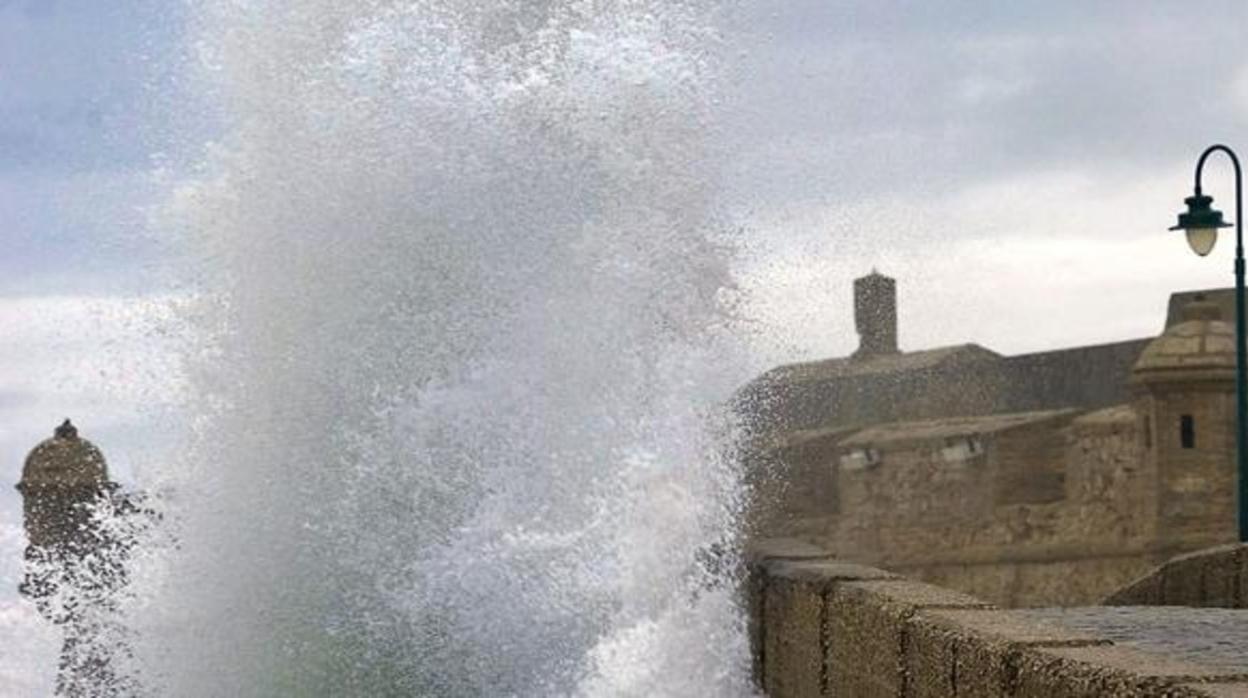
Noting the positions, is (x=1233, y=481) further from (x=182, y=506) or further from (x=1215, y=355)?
(x=182, y=506)

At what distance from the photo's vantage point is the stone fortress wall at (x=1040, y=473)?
30000 mm

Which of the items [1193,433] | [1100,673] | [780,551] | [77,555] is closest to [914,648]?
[1100,673]

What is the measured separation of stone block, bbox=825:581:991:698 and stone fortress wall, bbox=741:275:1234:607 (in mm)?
17042

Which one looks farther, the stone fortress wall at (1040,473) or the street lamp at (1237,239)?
the stone fortress wall at (1040,473)

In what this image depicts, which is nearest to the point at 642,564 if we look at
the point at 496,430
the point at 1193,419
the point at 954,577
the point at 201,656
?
the point at 496,430

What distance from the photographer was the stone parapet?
564cm

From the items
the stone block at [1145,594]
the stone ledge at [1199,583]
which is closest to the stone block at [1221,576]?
the stone ledge at [1199,583]

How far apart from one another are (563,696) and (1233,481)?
20.7 m

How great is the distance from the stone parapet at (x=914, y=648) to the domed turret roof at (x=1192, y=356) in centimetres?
1884

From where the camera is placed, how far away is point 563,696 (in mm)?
10273

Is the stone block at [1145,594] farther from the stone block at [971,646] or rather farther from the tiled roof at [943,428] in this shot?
the tiled roof at [943,428]

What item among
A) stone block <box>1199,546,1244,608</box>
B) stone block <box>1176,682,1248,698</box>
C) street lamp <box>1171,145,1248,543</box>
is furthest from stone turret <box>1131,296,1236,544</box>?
stone block <box>1176,682,1248,698</box>

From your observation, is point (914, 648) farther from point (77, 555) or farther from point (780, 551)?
point (77, 555)

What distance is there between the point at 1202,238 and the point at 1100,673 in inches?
452
